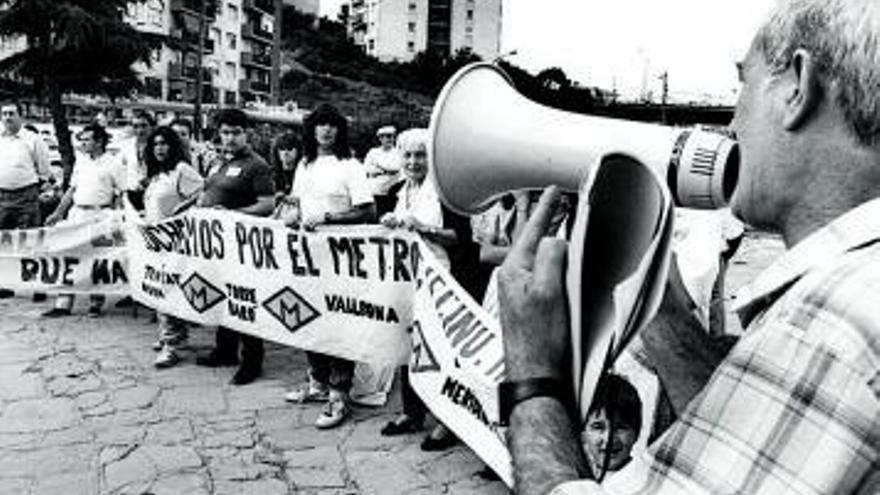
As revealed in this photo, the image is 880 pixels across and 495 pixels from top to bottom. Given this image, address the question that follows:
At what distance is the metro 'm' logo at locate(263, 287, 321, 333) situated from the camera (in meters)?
5.73

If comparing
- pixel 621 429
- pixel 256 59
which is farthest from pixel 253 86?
pixel 621 429

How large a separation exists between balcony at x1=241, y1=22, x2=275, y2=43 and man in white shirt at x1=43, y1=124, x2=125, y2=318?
83859mm

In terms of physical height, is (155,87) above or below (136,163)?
above

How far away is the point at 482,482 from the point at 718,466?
382cm

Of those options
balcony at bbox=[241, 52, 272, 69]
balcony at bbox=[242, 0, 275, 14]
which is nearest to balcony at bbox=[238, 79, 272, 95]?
balcony at bbox=[241, 52, 272, 69]

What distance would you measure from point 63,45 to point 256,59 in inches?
2741

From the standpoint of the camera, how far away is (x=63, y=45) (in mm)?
24172

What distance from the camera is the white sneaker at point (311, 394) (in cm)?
576

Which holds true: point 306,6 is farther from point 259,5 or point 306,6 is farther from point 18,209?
point 18,209

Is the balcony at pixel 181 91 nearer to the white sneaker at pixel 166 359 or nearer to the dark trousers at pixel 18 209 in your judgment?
the dark trousers at pixel 18 209

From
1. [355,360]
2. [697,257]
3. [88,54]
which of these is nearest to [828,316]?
[697,257]

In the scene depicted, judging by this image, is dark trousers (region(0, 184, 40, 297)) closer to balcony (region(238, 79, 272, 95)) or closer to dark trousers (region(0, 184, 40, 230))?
dark trousers (region(0, 184, 40, 230))

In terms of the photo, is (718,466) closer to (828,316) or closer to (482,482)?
(828,316)

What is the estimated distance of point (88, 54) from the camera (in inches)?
958
